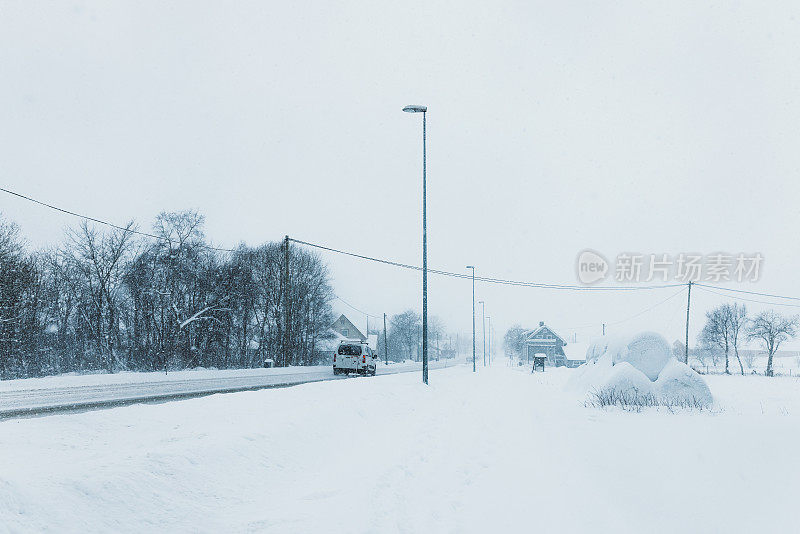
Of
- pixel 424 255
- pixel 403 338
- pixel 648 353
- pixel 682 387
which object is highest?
pixel 424 255

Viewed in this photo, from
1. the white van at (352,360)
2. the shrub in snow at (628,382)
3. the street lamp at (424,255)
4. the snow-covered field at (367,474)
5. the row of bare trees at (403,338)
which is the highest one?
the street lamp at (424,255)

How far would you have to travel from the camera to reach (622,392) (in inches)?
718

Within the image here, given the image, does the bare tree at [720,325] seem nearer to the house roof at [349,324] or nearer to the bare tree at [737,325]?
the bare tree at [737,325]

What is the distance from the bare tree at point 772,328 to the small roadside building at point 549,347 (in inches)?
1011

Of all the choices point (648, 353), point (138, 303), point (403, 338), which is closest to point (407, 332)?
point (403, 338)

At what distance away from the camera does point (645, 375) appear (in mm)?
20062

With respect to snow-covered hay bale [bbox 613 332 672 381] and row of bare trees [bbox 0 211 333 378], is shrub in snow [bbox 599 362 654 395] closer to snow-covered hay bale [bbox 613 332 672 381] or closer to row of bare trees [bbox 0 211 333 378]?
snow-covered hay bale [bbox 613 332 672 381]

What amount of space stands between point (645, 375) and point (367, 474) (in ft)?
53.7

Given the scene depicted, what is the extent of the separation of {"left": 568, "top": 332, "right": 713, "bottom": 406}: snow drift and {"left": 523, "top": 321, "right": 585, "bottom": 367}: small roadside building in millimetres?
69959

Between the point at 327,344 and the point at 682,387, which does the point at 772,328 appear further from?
the point at 682,387

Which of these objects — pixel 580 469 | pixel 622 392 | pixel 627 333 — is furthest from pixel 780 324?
pixel 580 469

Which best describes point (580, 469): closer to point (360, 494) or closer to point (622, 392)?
point (360, 494)

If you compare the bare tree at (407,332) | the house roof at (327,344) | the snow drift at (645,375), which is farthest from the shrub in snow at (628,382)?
the bare tree at (407,332)

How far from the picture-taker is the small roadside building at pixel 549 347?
91.6m
